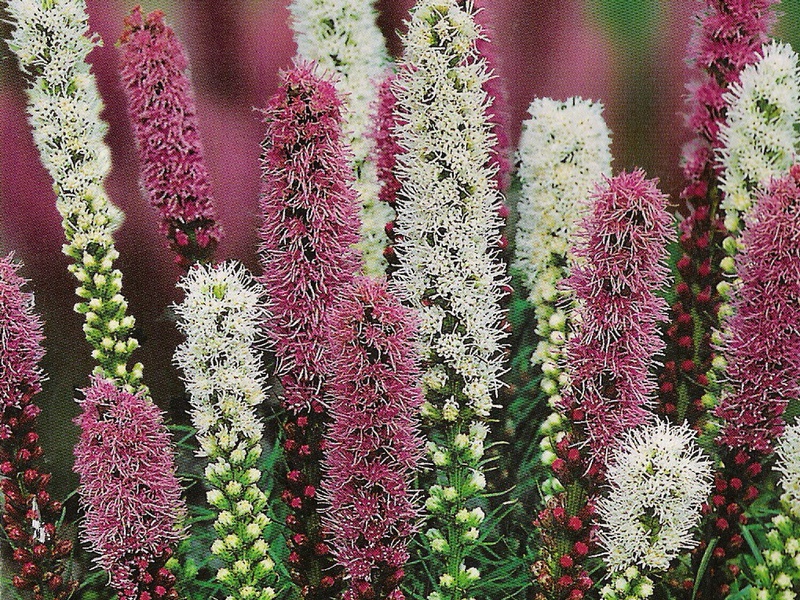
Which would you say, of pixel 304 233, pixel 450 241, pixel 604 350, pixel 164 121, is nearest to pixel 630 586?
pixel 604 350


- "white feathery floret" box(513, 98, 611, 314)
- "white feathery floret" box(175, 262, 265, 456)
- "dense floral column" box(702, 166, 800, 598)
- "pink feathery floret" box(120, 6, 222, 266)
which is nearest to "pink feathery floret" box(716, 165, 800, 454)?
"dense floral column" box(702, 166, 800, 598)

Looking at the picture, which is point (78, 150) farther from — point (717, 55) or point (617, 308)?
point (717, 55)

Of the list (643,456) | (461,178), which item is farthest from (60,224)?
(643,456)

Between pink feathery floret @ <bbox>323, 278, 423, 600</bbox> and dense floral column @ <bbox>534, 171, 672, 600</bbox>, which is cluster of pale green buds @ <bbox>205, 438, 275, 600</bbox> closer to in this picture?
pink feathery floret @ <bbox>323, 278, 423, 600</bbox>

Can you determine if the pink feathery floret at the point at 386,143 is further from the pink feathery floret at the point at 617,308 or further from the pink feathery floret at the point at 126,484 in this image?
the pink feathery floret at the point at 126,484

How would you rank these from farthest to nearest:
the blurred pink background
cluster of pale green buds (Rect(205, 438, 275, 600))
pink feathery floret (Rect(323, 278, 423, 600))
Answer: the blurred pink background, cluster of pale green buds (Rect(205, 438, 275, 600)), pink feathery floret (Rect(323, 278, 423, 600))

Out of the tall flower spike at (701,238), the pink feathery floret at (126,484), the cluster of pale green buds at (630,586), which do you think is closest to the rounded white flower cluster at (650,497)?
the cluster of pale green buds at (630,586)

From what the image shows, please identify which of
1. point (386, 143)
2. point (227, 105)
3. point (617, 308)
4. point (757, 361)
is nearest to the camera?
point (617, 308)
